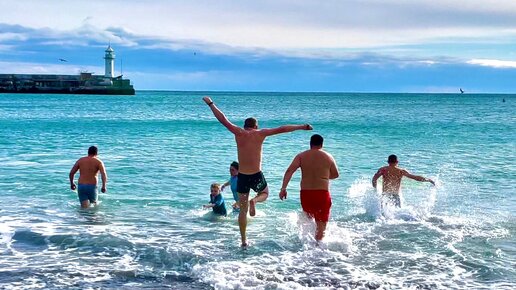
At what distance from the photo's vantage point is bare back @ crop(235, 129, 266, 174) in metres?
9.11

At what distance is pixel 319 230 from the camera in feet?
30.7

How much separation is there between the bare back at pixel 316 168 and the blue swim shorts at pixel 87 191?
5018 millimetres

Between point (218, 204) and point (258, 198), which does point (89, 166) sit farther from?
point (258, 198)

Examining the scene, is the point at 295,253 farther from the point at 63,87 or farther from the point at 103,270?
the point at 63,87

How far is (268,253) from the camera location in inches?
360

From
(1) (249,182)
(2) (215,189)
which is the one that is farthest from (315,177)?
(2) (215,189)

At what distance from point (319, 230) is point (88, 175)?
5082mm

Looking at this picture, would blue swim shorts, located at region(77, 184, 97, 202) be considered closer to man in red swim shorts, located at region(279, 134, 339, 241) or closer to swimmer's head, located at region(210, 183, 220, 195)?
swimmer's head, located at region(210, 183, 220, 195)

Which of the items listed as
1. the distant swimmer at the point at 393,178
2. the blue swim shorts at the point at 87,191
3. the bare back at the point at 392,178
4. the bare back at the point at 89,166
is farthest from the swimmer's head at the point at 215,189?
the bare back at the point at 392,178

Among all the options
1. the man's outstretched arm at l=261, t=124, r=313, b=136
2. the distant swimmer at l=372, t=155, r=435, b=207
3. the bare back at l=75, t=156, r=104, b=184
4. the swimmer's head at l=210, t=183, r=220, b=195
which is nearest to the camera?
the man's outstretched arm at l=261, t=124, r=313, b=136

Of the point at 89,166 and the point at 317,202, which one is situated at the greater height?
the point at 89,166

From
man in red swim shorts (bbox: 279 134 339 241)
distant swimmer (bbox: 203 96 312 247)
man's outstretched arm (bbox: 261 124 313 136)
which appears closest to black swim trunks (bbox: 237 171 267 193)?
distant swimmer (bbox: 203 96 312 247)

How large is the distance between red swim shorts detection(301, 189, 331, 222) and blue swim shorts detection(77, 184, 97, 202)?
4983 mm

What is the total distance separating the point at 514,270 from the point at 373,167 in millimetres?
12629
